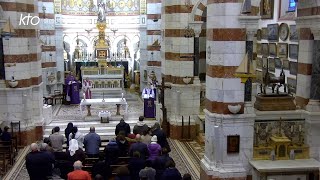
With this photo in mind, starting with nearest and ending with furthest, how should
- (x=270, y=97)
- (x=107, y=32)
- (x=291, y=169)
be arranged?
(x=291, y=169) < (x=270, y=97) < (x=107, y=32)

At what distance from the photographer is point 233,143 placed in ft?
31.7

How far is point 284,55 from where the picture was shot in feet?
50.3

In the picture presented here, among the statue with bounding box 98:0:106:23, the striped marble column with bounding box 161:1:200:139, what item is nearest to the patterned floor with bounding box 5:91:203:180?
the striped marble column with bounding box 161:1:200:139

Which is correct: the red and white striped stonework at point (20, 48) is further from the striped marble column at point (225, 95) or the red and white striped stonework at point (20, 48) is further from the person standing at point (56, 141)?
the striped marble column at point (225, 95)

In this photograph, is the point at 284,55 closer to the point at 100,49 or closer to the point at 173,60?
the point at 173,60

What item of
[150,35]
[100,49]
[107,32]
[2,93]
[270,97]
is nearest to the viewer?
[270,97]

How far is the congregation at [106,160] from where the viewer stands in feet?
→ 26.7

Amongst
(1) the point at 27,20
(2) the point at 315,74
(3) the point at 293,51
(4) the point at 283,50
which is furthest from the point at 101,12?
(2) the point at 315,74

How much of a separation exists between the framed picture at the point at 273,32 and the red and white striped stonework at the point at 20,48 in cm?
846

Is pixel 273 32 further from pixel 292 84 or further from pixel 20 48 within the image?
pixel 20 48

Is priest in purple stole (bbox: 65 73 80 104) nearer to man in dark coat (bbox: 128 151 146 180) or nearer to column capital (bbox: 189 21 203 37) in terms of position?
column capital (bbox: 189 21 203 37)

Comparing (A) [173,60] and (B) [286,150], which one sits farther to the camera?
(A) [173,60]

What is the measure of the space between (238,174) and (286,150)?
49.0 inches

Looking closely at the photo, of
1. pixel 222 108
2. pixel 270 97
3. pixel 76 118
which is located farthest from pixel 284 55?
pixel 76 118
